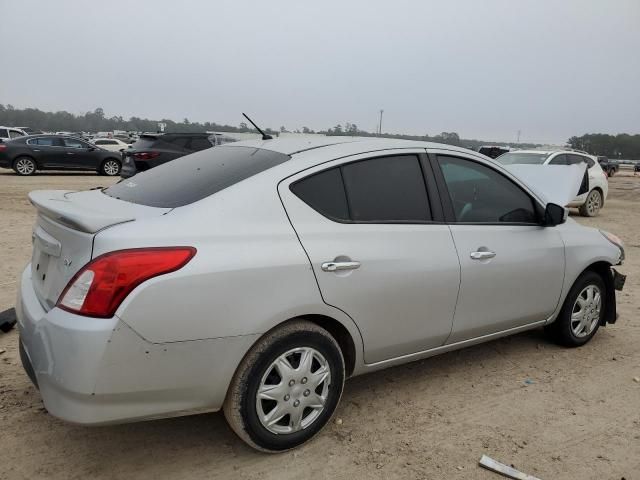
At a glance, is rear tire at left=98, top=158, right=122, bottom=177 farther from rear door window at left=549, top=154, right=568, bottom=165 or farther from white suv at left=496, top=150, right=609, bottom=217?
rear door window at left=549, top=154, right=568, bottom=165

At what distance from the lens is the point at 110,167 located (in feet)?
65.0

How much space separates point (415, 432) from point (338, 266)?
3.48 ft

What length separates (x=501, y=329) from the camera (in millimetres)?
3742

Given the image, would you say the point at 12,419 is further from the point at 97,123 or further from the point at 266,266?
the point at 97,123

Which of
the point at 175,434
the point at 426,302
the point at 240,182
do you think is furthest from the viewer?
the point at 426,302

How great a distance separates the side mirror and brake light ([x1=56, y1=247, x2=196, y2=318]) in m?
2.65

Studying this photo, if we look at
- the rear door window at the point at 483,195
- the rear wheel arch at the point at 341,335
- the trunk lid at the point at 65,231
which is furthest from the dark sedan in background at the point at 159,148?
the rear wheel arch at the point at 341,335

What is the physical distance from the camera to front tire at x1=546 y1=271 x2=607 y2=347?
4.21 meters

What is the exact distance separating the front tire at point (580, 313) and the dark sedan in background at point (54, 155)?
18.2 metres

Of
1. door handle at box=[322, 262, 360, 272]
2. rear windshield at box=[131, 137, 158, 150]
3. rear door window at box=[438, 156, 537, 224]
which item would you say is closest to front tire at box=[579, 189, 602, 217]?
rear door window at box=[438, 156, 537, 224]

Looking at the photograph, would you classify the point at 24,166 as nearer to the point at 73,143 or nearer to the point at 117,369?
the point at 73,143

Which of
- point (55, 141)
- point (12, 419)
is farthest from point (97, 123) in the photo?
point (12, 419)

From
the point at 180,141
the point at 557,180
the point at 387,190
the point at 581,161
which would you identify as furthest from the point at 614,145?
the point at 387,190

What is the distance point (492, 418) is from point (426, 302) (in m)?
0.79
